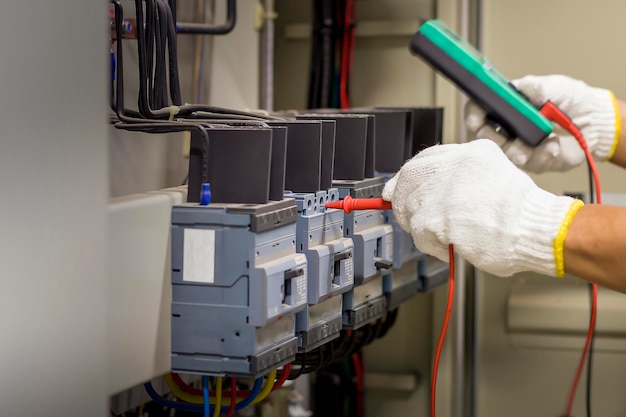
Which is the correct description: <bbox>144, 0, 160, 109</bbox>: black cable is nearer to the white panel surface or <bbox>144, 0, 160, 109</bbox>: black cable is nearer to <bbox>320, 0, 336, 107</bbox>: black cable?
the white panel surface

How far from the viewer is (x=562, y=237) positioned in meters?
1.31

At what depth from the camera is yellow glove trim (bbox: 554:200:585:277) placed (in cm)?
131

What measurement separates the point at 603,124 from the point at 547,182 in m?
0.52

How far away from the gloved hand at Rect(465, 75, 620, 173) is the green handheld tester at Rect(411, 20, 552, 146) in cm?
10

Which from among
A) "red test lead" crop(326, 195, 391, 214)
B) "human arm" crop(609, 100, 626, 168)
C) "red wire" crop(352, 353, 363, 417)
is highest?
"human arm" crop(609, 100, 626, 168)

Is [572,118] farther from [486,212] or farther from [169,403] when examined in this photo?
[169,403]

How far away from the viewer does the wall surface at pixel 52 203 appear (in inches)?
34.0

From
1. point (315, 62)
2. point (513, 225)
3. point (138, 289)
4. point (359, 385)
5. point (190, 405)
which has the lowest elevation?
point (359, 385)

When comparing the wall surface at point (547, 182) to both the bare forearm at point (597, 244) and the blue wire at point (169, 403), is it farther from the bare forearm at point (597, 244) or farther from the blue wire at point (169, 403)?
the blue wire at point (169, 403)

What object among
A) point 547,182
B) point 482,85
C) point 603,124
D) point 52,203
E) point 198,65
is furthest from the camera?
point 547,182

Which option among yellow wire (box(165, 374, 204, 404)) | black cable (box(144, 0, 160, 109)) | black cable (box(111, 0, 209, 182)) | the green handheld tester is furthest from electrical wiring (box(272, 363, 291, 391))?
the green handheld tester

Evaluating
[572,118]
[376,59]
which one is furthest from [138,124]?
[376,59]

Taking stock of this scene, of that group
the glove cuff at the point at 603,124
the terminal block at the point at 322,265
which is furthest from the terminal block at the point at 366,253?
the glove cuff at the point at 603,124

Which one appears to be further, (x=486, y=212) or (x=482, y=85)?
(x=482, y=85)
